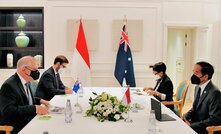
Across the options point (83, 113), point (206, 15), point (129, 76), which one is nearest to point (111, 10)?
point (129, 76)

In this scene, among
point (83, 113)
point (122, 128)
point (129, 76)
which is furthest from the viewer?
point (129, 76)

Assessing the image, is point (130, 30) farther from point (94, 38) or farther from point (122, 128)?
point (122, 128)

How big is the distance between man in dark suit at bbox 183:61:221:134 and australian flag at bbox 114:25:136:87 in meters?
2.65

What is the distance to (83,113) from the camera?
2820 mm

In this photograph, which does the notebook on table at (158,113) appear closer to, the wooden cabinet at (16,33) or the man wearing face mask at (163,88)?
the man wearing face mask at (163,88)

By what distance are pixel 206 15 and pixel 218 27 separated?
0.37 metres

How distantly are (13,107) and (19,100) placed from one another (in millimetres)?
150

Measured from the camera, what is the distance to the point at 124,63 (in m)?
5.75

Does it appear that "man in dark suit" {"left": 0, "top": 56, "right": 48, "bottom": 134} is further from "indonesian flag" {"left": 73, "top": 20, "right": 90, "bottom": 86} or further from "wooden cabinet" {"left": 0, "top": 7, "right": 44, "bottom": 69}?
"wooden cabinet" {"left": 0, "top": 7, "right": 44, "bottom": 69}

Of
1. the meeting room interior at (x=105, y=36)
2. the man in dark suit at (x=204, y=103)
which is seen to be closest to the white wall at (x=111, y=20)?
the meeting room interior at (x=105, y=36)

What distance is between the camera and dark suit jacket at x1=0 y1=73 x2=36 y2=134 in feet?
8.59

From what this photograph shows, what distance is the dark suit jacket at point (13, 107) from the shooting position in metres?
2.62

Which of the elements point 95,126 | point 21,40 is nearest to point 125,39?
point 21,40

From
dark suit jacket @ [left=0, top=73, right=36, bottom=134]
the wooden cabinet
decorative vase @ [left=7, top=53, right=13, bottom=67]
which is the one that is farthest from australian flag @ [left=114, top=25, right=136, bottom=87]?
dark suit jacket @ [left=0, top=73, right=36, bottom=134]
